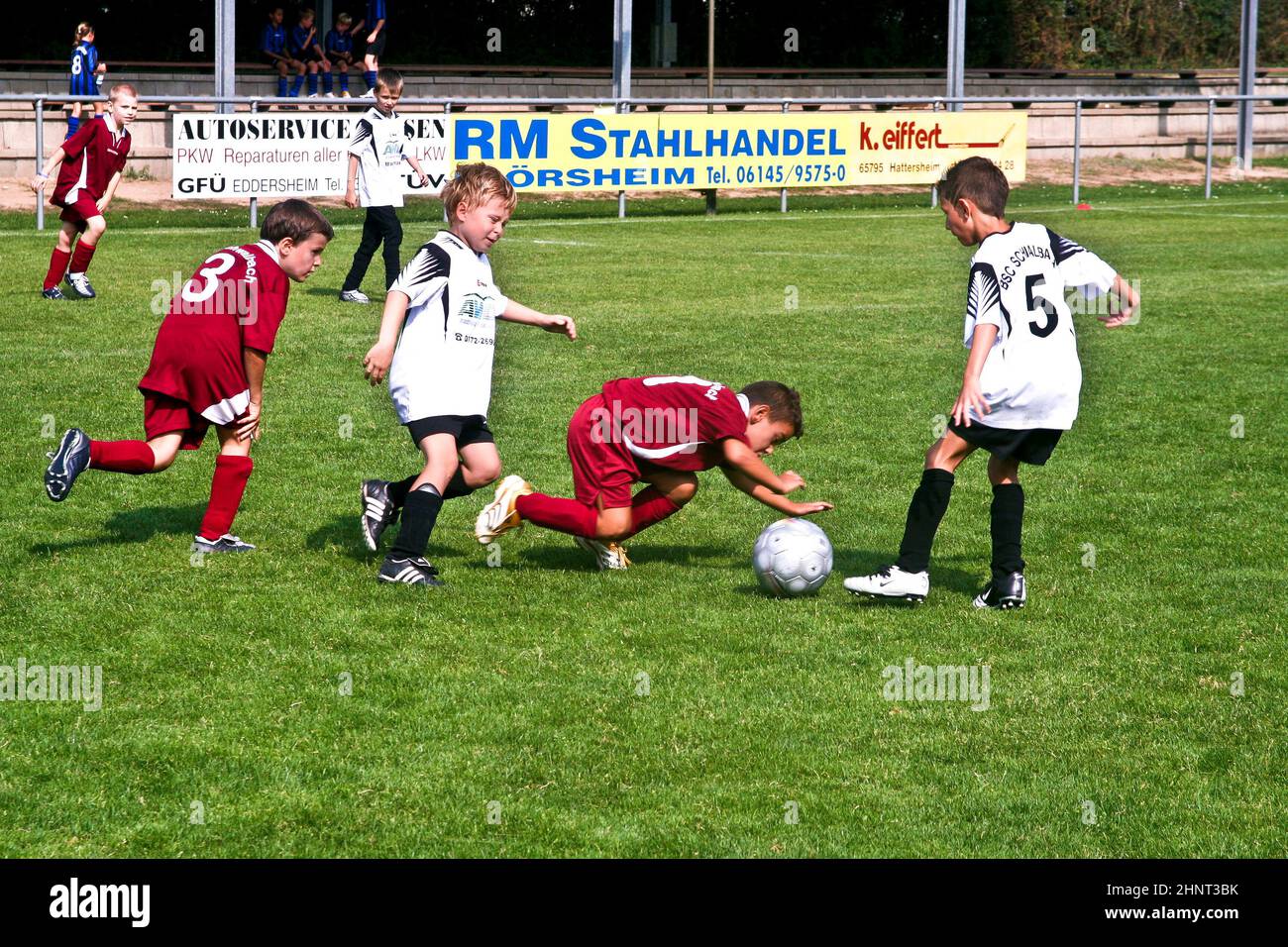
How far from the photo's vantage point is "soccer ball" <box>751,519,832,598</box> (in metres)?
6.30

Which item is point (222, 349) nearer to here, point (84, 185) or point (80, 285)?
point (80, 285)

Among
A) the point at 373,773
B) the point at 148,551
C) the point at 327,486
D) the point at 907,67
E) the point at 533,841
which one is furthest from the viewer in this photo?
the point at 907,67

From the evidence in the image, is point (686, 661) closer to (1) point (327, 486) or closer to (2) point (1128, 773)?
(2) point (1128, 773)

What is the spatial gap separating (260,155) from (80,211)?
5.47 meters

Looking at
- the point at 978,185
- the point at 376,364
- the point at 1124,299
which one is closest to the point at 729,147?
the point at 1124,299

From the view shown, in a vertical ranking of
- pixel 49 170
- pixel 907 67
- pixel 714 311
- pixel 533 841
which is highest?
pixel 907 67

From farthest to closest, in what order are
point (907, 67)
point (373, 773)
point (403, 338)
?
1. point (907, 67)
2. point (403, 338)
3. point (373, 773)

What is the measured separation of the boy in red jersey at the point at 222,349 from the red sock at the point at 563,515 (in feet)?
4.20

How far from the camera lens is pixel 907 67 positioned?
45.4 m

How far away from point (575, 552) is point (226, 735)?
2.52 meters

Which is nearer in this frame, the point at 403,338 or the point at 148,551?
the point at 403,338

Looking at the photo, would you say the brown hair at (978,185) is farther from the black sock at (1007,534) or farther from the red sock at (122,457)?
the red sock at (122,457)

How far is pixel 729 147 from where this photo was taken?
2317 centimetres

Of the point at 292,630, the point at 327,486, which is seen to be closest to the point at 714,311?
the point at 327,486
